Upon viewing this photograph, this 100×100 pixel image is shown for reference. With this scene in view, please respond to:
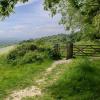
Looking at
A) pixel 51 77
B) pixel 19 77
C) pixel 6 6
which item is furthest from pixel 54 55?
pixel 6 6

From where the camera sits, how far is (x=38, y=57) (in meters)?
34.3

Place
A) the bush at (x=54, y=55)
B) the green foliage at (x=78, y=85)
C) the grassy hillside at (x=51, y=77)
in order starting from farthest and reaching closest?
the bush at (x=54, y=55) < the grassy hillside at (x=51, y=77) < the green foliage at (x=78, y=85)

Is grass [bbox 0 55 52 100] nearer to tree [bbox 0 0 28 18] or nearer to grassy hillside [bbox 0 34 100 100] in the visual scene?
grassy hillside [bbox 0 34 100 100]

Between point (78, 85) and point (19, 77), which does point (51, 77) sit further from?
point (78, 85)

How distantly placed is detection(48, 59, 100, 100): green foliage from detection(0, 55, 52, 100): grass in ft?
8.30

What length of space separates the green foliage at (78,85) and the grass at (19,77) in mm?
2530

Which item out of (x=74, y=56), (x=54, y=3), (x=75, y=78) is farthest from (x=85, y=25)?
(x=75, y=78)

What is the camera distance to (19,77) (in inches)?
1000

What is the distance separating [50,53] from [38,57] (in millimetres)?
2100

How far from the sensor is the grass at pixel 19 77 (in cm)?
2162

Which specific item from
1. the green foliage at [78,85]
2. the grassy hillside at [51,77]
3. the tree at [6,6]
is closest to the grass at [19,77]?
the grassy hillside at [51,77]

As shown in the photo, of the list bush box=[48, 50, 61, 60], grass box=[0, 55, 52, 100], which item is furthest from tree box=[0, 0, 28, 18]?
bush box=[48, 50, 61, 60]

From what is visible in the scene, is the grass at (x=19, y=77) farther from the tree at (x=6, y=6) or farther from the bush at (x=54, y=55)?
the tree at (x=6, y=6)

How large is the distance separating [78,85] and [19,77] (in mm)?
6138
